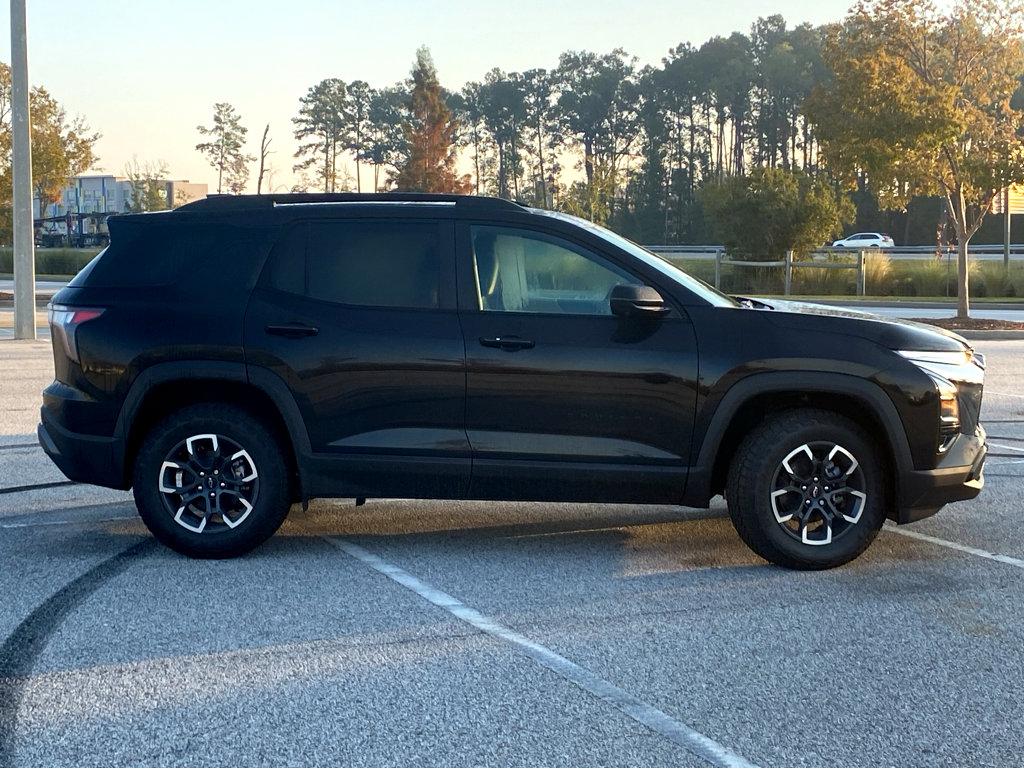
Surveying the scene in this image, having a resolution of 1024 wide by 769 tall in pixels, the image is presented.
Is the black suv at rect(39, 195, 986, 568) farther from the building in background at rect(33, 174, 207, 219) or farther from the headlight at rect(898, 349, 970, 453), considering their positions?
the building in background at rect(33, 174, 207, 219)

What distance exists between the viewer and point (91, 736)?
3.97 m

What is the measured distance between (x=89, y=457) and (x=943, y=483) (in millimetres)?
4320

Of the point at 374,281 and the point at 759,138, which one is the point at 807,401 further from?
the point at 759,138

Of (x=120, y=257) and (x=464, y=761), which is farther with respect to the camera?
(x=120, y=257)

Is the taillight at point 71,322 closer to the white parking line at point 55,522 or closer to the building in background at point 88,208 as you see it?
the white parking line at point 55,522

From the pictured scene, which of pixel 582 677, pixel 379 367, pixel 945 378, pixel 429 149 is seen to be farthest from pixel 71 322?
pixel 429 149

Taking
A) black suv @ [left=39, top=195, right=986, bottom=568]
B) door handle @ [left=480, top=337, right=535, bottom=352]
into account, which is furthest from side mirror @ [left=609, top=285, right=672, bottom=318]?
door handle @ [left=480, top=337, right=535, bottom=352]

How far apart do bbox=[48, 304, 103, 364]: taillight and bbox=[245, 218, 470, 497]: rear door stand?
864 mm

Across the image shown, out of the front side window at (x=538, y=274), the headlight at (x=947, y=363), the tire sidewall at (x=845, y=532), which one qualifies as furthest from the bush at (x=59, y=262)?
the headlight at (x=947, y=363)

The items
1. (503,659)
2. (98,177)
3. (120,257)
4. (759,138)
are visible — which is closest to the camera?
(503,659)

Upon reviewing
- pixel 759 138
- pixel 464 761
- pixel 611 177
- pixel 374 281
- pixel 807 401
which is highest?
pixel 759 138

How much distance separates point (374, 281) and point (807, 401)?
7.50 feet

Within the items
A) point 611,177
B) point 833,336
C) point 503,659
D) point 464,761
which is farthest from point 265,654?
point 611,177

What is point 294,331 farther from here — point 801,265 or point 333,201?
point 801,265
